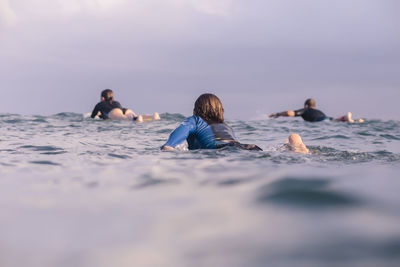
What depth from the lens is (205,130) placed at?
5051 mm

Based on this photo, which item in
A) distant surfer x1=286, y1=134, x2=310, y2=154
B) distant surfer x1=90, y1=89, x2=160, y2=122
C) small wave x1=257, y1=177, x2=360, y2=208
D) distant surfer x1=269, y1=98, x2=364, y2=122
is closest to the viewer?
small wave x1=257, y1=177, x2=360, y2=208

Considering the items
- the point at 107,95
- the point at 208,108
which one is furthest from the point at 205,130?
the point at 107,95

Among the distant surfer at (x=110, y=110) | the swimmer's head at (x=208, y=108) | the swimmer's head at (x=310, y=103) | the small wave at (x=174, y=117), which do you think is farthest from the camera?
the small wave at (x=174, y=117)

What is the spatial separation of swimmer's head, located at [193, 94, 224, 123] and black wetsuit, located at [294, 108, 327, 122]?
10844mm

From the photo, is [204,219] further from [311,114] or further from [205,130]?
[311,114]

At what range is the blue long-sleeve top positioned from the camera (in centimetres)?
490

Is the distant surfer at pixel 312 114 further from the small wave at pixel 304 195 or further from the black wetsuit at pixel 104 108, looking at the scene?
the small wave at pixel 304 195

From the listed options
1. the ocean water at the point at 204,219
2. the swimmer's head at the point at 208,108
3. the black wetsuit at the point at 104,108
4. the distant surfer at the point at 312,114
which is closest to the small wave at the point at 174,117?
the black wetsuit at the point at 104,108

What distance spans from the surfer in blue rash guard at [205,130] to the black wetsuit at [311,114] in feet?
35.7

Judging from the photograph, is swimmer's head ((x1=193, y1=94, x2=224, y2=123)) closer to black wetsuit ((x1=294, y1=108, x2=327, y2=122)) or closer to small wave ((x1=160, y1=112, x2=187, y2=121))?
black wetsuit ((x1=294, y1=108, x2=327, y2=122))

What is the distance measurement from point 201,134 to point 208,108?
1.36ft

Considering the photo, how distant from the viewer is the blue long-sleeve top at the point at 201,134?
16.1 ft

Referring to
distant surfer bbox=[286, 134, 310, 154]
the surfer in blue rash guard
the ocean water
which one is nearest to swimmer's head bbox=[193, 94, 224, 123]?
the surfer in blue rash guard

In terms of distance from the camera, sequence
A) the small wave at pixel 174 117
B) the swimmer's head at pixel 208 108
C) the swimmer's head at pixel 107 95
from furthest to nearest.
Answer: the small wave at pixel 174 117
the swimmer's head at pixel 107 95
the swimmer's head at pixel 208 108
